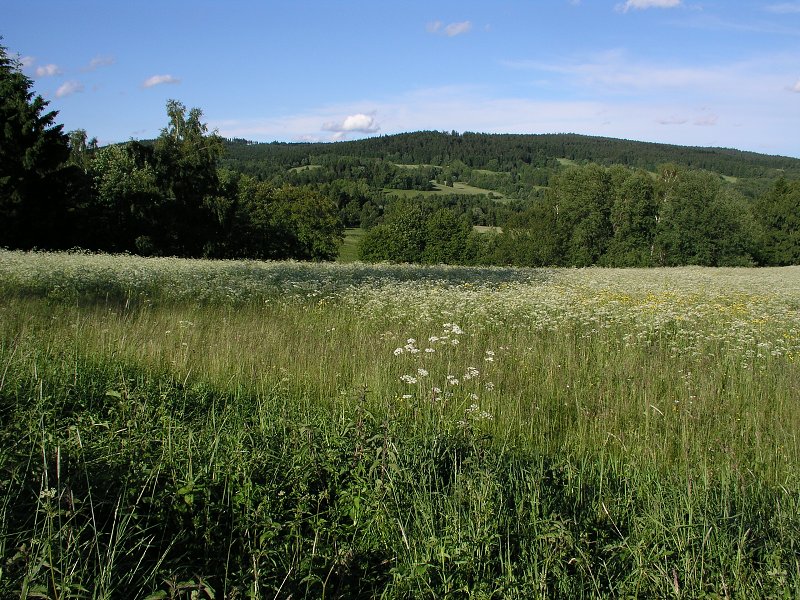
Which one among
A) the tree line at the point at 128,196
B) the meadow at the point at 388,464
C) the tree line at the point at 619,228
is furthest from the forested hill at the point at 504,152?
the meadow at the point at 388,464

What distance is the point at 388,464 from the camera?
12.9ft

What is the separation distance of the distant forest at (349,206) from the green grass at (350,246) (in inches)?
98.9

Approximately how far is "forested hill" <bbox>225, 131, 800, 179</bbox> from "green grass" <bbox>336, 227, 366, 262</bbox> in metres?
28.7

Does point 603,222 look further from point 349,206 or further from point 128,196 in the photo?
point 128,196

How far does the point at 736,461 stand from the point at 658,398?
1.82 meters

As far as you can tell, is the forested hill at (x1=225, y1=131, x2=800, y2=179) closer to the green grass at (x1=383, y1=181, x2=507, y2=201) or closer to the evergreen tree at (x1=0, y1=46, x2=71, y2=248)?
the green grass at (x1=383, y1=181, x2=507, y2=201)

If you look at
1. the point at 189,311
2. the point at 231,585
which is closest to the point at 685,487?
the point at 231,585

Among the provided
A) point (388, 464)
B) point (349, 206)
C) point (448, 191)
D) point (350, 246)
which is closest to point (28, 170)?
point (388, 464)

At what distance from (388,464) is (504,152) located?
16140 centimetres

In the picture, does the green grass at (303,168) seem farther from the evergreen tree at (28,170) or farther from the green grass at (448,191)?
the evergreen tree at (28,170)

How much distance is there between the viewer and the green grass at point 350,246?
85.5 metres

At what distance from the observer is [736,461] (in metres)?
4.73

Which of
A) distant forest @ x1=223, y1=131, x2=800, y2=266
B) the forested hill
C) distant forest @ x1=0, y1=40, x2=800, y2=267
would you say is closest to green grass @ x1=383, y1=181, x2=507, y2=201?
distant forest @ x1=0, y1=40, x2=800, y2=267

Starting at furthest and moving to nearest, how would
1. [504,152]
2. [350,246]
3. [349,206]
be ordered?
1. [504,152]
2. [349,206]
3. [350,246]
